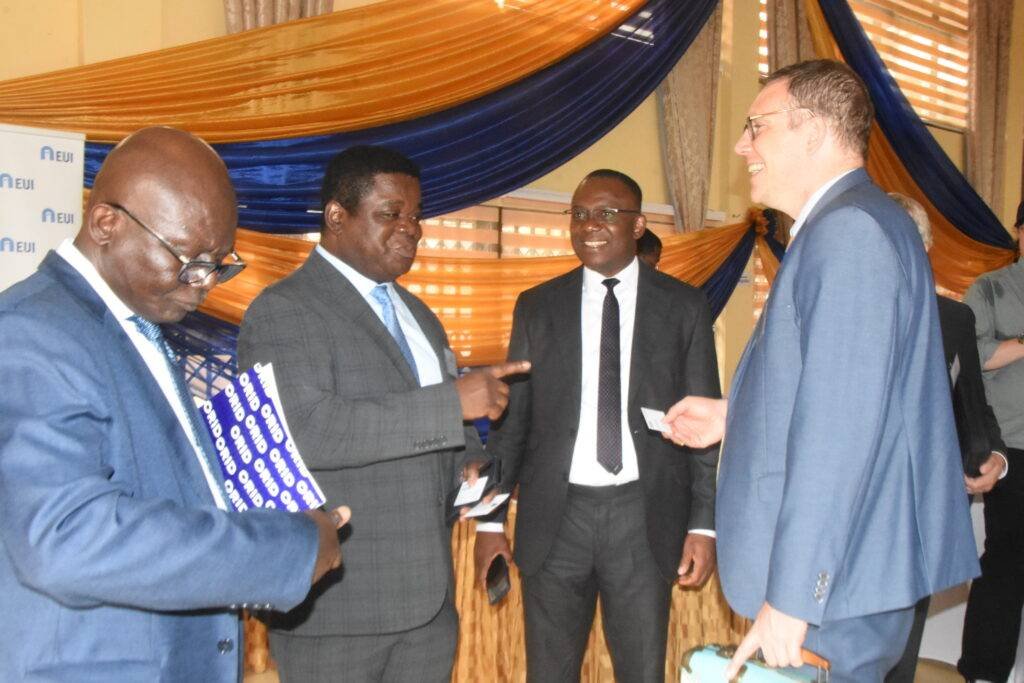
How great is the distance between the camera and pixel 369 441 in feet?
6.70

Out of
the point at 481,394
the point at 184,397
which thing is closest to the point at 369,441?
the point at 481,394

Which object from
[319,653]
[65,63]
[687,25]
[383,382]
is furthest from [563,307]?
[687,25]

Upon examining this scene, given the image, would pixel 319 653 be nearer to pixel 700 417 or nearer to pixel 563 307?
pixel 700 417

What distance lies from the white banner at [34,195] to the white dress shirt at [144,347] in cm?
181

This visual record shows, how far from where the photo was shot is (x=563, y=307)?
310 cm

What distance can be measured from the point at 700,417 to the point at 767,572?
25.7 inches

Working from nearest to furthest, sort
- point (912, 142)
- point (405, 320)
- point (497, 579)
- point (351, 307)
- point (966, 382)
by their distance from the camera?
point (351, 307) → point (405, 320) → point (497, 579) → point (966, 382) → point (912, 142)

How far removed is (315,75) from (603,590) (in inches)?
99.0

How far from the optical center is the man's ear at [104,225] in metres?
1.37

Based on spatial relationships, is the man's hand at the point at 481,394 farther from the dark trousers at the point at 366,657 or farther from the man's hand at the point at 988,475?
the man's hand at the point at 988,475

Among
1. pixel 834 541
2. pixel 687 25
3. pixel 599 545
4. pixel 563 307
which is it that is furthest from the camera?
pixel 687 25

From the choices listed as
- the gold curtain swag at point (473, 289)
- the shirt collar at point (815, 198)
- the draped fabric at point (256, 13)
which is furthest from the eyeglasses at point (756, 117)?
the draped fabric at point (256, 13)

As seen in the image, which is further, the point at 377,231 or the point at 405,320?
the point at 405,320

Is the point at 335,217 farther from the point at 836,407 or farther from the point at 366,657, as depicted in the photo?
the point at 836,407
